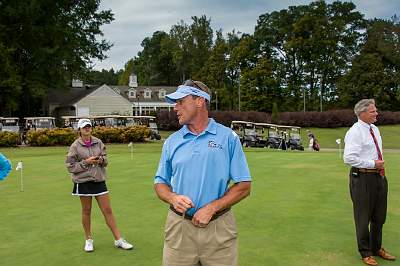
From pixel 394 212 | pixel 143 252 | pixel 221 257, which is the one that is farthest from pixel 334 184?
pixel 221 257

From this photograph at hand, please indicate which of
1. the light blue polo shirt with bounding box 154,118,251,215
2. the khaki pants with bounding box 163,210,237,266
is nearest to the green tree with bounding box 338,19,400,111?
the light blue polo shirt with bounding box 154,118,251,215

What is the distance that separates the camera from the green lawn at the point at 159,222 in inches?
255

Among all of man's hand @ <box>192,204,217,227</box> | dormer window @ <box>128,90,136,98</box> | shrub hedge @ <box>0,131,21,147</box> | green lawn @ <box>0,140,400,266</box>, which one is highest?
dormer window @ <box>128,90,136,98</box>

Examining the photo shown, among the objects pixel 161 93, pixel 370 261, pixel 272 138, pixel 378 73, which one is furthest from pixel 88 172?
pixel 161 93

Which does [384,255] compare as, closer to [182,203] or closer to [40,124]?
[182,203]

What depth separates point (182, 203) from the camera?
11.1 feet

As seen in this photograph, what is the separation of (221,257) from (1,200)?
362 inches

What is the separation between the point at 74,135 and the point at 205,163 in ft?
105

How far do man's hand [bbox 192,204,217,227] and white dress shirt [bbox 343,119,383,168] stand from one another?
10.1 ft

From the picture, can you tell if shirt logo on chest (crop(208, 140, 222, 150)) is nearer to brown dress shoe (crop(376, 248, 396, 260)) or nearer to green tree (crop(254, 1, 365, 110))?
brown dress shoe (crop(376, 248, 396, 260))

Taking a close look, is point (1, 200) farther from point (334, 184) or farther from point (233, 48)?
point (233, 48)

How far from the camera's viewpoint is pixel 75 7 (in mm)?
54875

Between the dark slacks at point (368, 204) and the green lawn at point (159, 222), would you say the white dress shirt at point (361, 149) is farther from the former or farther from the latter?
the green lawn at point (159, 222)

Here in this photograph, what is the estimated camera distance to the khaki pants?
3.46 metres
